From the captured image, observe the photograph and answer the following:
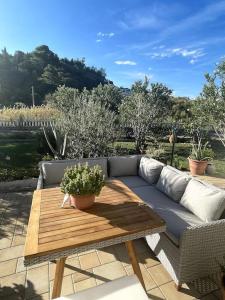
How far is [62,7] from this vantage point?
6.36m

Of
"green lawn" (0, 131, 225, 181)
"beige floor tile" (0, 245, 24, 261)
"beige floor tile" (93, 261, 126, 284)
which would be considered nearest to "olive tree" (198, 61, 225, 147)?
"green lawn" (0, 131, 225, 181)

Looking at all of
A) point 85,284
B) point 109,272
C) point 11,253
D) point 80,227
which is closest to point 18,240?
point 11,253

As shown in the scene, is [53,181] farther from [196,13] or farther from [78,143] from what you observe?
[196,13]

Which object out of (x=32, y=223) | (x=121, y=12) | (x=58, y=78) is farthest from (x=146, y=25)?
(x=58, y=78)

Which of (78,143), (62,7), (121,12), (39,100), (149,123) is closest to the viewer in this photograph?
(78,143)

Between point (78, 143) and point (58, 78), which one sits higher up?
point (58, 78)

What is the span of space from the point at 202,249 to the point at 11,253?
2.30 meters

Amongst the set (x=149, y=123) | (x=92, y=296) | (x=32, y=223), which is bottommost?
(x=92, y=296)

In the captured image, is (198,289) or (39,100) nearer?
(198,289)

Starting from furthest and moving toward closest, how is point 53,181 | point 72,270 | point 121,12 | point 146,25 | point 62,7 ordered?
point 146,25 < point 121,12 < point 62,7 < point 53,181 < point 72,270

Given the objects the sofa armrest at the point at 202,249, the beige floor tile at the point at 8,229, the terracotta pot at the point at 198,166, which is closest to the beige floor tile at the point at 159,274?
the sofa armrest at the point at 202,249

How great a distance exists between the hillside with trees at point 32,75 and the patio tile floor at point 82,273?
24.8 meters

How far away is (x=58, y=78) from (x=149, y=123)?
2285cm

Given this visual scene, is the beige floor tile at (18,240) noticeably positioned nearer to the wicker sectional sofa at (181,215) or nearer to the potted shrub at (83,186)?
the wicker sectional sofa at (181,215)
